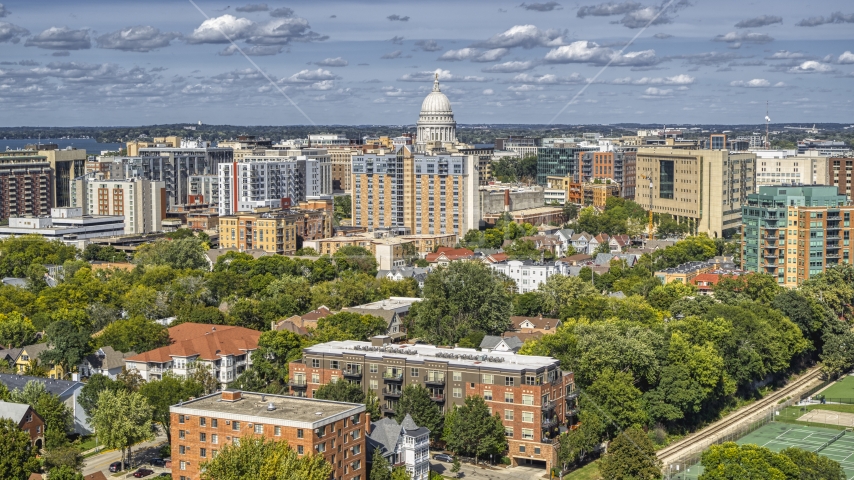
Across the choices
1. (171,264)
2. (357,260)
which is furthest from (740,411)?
(171,264)

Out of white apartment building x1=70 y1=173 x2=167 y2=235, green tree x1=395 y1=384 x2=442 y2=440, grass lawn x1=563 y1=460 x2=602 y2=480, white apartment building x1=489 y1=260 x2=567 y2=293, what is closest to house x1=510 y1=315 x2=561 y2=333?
white apartment building x1=489 y1=260 x2=567 y2=293

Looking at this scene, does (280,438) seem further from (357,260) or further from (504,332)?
(357,260)

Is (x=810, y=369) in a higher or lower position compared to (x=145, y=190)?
lower

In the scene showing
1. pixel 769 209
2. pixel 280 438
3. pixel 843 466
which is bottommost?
pixel 843 466

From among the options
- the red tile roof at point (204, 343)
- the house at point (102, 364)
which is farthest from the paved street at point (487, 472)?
the house at point (102, 364)

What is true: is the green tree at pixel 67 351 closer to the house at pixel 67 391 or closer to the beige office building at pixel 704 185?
the house at pixel 67 391

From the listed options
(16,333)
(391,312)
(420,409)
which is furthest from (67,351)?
(420,409)
